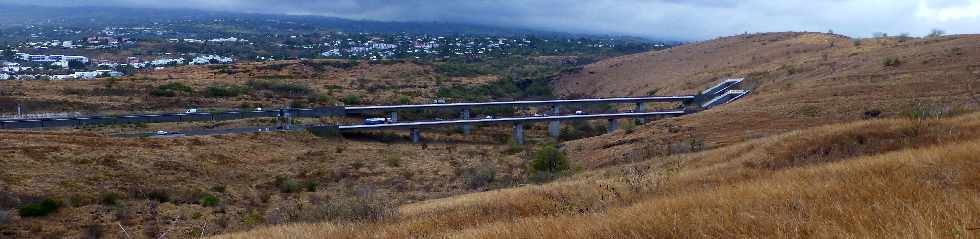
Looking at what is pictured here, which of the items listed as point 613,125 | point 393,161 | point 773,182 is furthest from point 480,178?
point 613,125

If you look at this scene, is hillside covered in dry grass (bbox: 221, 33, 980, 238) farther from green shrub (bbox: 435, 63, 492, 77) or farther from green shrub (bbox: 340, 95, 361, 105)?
green shrub (bbox: 435, 63, 492, 77)

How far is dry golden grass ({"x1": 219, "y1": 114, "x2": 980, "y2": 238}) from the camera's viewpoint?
234 inches

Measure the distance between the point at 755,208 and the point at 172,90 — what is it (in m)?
53.8

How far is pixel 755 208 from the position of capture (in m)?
7.08

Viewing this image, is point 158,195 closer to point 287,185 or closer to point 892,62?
point 287,185

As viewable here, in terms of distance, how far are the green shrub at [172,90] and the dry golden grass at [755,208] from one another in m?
45.3

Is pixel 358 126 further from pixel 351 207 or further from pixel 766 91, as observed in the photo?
pixel 351 207

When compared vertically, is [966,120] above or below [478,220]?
above

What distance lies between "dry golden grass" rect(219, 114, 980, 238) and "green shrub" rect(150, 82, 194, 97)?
1783 inches

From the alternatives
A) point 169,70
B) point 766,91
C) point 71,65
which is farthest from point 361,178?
point 71,65

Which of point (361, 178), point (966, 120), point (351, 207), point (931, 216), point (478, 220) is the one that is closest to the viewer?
point (931, 216)

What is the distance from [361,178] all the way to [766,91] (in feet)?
80.9

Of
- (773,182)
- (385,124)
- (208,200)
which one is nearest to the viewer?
(773,182)

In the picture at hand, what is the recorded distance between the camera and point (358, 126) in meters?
39.3
